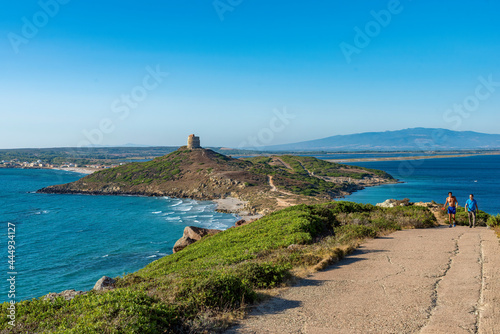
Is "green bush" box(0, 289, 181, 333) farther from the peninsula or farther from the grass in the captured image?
the peninsula

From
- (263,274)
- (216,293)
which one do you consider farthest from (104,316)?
(263,274)

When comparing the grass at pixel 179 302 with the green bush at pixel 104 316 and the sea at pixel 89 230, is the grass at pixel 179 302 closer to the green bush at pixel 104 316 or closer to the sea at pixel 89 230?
the green bush at pixel 104 316

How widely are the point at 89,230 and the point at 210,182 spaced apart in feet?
136

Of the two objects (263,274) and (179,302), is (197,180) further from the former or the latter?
(179,302)

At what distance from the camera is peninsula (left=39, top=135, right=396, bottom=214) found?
75.9 metres

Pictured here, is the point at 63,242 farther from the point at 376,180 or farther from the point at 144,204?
the point at 376,180

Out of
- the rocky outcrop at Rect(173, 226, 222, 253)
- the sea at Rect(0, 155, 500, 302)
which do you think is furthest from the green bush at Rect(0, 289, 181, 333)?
the rocky outcrop at Rect(173, 226, 222, 253)

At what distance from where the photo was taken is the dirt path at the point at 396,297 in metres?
6.36

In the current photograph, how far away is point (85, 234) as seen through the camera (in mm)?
46469

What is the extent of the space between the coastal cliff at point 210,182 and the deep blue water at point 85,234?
8.12 m

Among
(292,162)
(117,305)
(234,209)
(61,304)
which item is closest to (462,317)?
(117,305)

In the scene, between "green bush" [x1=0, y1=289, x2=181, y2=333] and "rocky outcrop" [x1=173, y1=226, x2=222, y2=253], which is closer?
"green bush" [x1=0, y1=289, x2=181, y2=333]

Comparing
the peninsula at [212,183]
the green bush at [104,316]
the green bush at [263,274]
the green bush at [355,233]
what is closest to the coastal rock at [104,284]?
the green bush at [104,316]

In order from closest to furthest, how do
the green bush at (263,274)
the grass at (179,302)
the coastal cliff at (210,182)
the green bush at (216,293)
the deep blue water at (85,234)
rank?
the grass at (179,302) < the green bush at (216,293) < the green bush at (263,274) < the deep blue water at (85,234) < the coastal cliff at (210,182)
